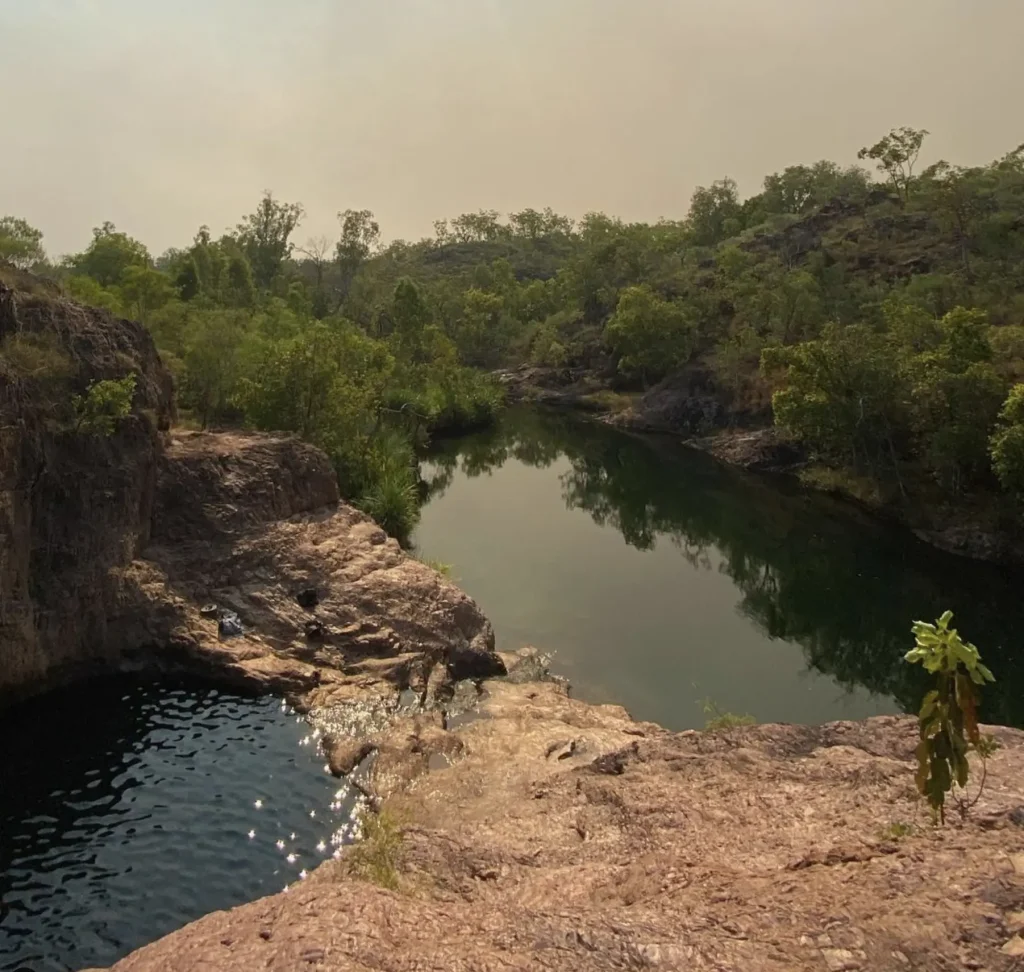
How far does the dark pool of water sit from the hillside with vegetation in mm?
14439

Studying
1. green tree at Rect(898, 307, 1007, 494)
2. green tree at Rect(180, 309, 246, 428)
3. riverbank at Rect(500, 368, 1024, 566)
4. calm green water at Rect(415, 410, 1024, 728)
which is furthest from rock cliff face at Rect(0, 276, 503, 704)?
riverbank at Rect(500, 368, 1024, 566)

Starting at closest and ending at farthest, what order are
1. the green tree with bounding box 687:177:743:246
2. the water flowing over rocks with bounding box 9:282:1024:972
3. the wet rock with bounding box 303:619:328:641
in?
the water flowing over rocks with bounding box 9:282:1024:972 → the wet rock with bounding box 303:619:328:641 → the green tree with bounding box 687:177:743:246

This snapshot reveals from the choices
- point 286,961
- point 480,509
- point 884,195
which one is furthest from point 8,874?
point 884,195

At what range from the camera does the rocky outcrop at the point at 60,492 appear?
1889 cm

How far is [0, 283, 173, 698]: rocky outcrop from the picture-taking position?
18.9 meters

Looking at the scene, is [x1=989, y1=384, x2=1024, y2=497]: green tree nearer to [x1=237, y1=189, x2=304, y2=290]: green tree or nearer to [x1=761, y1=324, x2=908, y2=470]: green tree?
[x1=761, y1=324, x2=908, y2=470]: green tree

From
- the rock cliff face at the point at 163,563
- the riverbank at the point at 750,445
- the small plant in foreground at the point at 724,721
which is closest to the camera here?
the small plant in foreground at the point at 724,721

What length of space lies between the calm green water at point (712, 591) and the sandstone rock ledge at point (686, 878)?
893cm

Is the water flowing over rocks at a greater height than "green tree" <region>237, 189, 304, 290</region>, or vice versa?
"green tree" <region>237, 189, 304, 290</region>

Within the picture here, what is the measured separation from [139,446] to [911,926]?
21433 mm

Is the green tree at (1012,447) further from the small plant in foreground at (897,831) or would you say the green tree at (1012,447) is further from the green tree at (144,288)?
the green tree at (144,288)

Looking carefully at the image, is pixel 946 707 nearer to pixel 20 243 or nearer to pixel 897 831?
pixel 897 831

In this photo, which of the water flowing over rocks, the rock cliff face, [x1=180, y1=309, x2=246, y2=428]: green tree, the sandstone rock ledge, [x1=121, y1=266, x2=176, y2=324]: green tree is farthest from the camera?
[x1=121, y1=266, x2=176, y2=324]: green tree

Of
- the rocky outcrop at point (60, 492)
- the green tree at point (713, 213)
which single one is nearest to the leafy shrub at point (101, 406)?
the rocky outcrop at point (60, 492)
